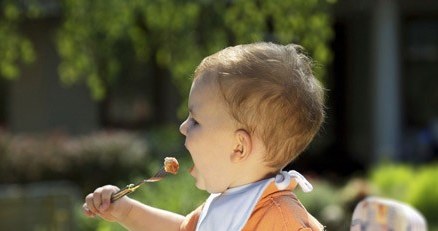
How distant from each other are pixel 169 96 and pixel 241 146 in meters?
15.1

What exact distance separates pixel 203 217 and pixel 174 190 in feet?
11.8

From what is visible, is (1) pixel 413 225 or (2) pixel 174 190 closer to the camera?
(1) pixel 413 225

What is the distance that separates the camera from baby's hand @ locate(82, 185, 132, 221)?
2.29 m

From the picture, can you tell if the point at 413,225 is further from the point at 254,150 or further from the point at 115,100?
the point at 115,100

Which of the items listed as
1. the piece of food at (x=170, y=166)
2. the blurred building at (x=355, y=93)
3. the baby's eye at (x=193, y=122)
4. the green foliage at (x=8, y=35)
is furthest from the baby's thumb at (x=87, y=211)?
the blurred building at (x=355, y=93)

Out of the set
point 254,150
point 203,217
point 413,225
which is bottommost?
point 413,225

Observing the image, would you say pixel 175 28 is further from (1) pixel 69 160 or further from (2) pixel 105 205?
(1) pixel 69 160

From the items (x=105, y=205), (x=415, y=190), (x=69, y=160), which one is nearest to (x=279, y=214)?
(x=105, y=205)

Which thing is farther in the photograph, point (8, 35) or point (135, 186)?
point (8, 35)

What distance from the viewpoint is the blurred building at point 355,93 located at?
16.1 metres

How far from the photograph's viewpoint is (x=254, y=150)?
2162 mm

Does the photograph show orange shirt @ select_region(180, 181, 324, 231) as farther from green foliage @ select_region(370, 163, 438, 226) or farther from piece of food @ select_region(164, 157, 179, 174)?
green foliage @ select_region(370, 163, 438, 226)

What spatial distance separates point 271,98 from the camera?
6.98 ft

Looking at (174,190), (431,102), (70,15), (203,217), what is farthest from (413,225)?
(431,102)
